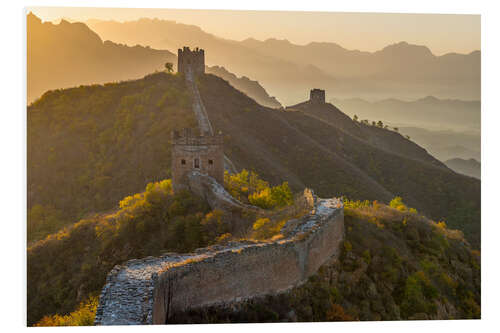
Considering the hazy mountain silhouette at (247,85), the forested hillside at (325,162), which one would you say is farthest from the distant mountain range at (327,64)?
the forested hillside at (325,162)

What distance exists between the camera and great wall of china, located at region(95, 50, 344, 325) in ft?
32.5

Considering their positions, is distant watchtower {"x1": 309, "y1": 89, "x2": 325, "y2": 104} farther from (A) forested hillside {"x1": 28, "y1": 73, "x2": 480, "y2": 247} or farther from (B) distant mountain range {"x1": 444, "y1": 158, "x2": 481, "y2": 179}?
(B) distant mountain range {"x1": 444, "y1": 158, "x2": 481, "y2": 179}

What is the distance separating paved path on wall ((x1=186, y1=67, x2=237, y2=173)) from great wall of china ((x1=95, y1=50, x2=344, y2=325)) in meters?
19.3

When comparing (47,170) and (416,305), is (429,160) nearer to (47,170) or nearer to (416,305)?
(47,170)

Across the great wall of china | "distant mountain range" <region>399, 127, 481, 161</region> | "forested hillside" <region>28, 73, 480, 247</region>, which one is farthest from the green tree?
the great wall of china

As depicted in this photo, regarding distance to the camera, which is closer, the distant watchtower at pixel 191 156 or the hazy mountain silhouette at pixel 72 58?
the hazy mountain silhouette at pixel 72 58

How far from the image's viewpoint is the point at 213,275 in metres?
11.4

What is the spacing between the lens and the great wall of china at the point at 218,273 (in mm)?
9898

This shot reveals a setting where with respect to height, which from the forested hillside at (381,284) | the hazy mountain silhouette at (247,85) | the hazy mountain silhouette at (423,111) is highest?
the hazy mountain silhouette at (247,85)

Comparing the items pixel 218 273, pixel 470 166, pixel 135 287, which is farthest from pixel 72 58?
pixel 470 166

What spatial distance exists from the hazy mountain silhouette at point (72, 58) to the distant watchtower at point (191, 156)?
5.61 meters

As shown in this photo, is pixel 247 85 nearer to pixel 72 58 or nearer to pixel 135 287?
pixel 72 58

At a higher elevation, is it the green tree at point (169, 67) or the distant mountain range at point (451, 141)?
the green tree at point (169, 67)

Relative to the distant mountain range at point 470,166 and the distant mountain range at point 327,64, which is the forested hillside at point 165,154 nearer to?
the distant mountain range at point 470,166
